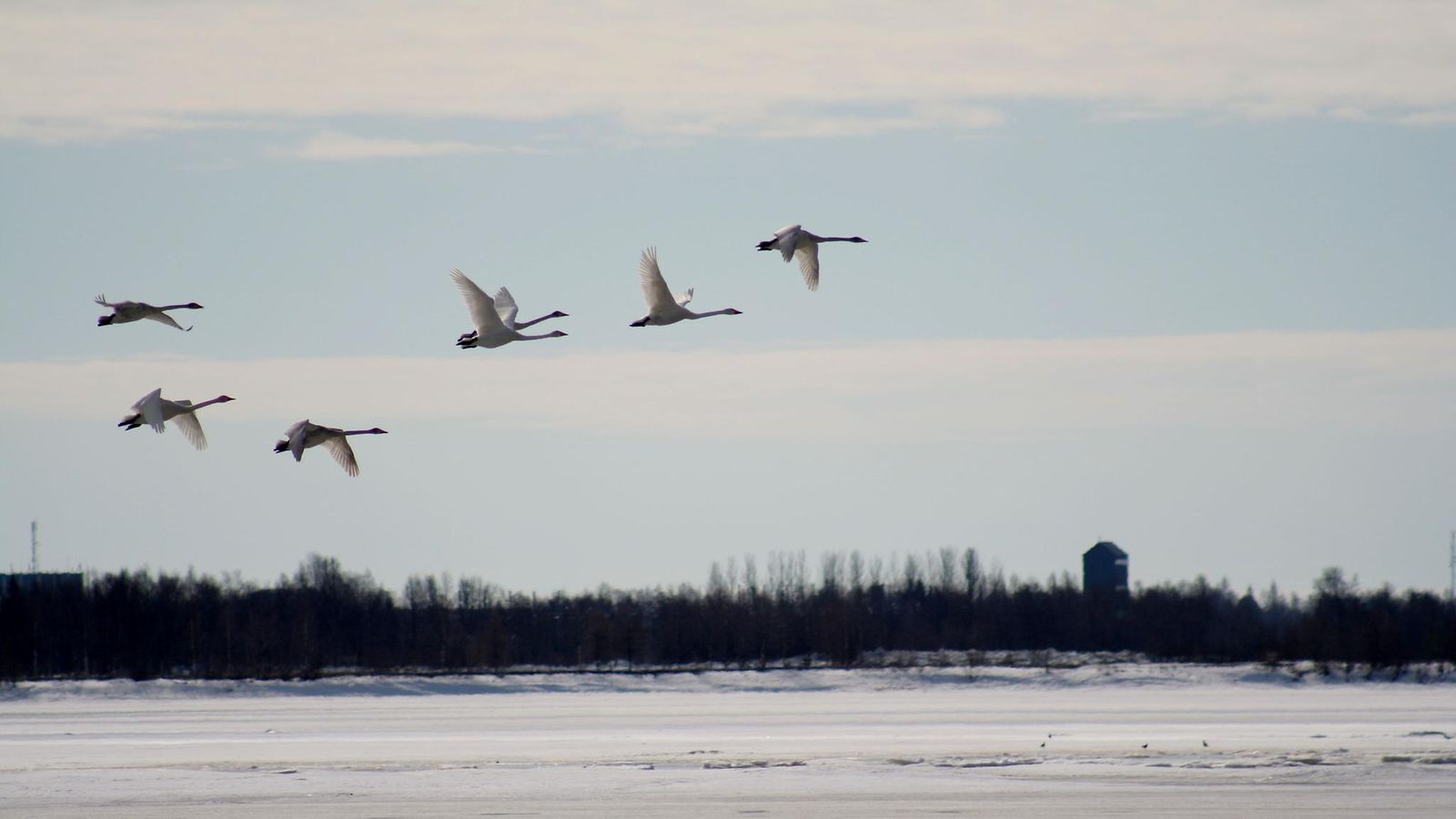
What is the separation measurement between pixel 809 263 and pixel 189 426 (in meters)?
6.54

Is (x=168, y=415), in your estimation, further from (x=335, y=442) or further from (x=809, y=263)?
(x=809, y=263)

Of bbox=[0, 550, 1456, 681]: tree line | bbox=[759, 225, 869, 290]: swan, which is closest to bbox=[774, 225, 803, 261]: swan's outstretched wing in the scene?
bbox=[759, 225, 869, 290]: swan

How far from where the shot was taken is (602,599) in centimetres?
10381

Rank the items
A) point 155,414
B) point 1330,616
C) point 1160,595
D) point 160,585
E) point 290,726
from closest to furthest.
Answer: point 155,414 → point 290,726 → point 1330,616 → point 160,585 → point 1160,595

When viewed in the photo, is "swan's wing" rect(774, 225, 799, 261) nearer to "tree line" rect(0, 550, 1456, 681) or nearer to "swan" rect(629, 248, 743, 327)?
"swan" rect(629, 248, 743, 327)

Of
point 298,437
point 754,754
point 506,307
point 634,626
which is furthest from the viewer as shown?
point 634,626

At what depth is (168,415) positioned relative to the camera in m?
19.6

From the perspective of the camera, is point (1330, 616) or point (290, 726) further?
point (1330, 616)

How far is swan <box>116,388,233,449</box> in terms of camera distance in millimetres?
18750

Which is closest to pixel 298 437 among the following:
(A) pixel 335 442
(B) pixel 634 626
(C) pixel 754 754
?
(A) pixel 335 442

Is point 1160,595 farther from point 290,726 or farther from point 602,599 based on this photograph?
point 290,726

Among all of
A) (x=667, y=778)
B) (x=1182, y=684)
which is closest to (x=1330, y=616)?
(x=1182, y=684)

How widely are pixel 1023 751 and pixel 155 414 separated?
16.3 metres

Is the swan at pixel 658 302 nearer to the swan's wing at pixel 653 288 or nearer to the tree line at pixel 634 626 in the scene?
the swan's wing at pixel 653 288
